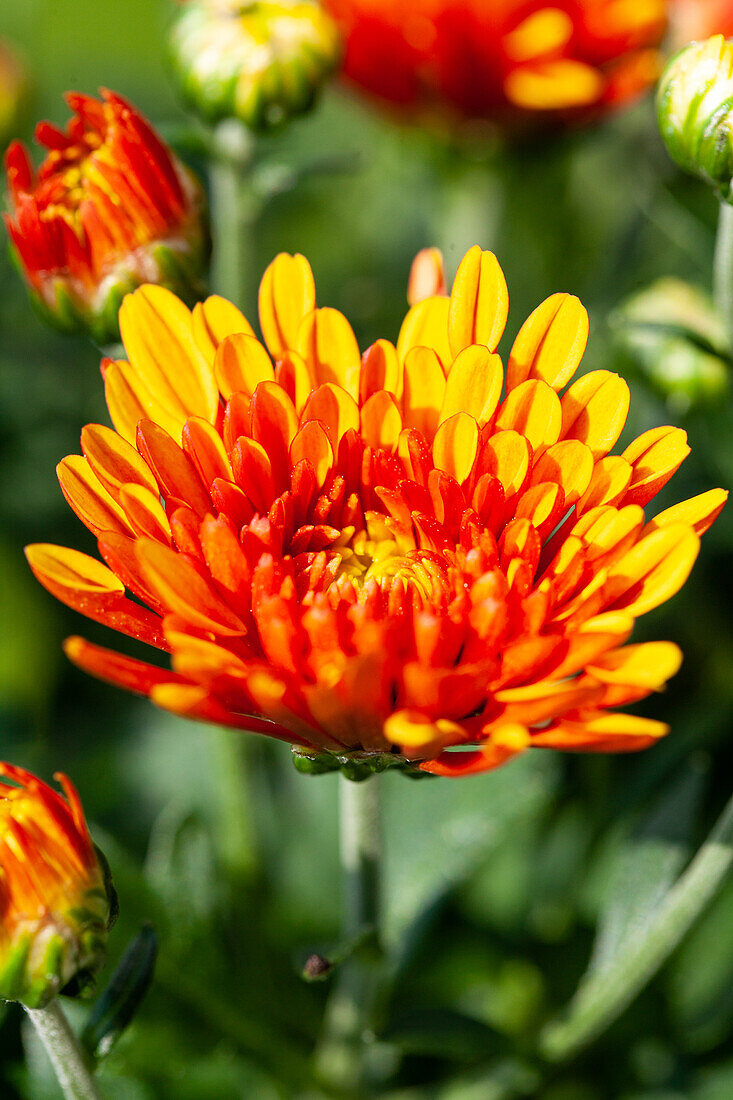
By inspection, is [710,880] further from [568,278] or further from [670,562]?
[568,278]

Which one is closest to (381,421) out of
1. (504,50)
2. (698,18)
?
(504,50)

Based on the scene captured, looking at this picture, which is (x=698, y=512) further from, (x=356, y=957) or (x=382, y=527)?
(x=356, y=957)

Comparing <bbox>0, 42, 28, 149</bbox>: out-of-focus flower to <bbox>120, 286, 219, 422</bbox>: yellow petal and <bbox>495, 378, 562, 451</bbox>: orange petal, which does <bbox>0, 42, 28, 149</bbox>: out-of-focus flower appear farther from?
<bbox>495, 378, 562, 451</bbox>: orange petal

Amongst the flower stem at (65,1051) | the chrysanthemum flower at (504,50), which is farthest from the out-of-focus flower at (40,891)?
the chrysanthemum flower at (504,50)

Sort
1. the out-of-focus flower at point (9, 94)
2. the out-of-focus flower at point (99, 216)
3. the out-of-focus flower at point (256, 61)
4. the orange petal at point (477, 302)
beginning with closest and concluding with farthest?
1. the orange petal at point (477, 302)
2. the out-of-focus flower at point (99, 216)
3. the out-of-focus flower at point (256, 61)
4. the out-of-focus flower at point (9, 94)

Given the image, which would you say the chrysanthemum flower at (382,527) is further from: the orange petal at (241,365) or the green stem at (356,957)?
the green stem at (356,957)

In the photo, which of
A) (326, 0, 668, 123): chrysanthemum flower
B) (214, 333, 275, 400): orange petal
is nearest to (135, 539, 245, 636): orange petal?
(214, 333, 275, 400): orange petal

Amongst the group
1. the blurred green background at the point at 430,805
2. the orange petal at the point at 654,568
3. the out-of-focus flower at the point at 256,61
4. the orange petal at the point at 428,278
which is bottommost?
the blurred green background at the point at 430,805
